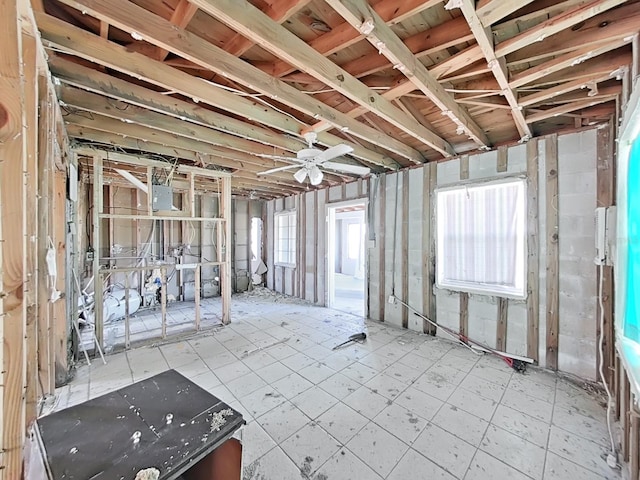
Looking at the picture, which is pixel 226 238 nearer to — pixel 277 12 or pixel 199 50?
pixel 199 50

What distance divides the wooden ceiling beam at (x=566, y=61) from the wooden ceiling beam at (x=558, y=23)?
36cm

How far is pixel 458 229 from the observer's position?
11.5 feet

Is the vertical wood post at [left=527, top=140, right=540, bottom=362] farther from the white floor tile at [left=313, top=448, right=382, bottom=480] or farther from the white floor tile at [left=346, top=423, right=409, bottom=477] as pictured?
the white floor tile at [left=313, top=448, right=382, bottom=480]

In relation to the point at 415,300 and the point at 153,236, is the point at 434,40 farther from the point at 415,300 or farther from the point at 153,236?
the point at 153,236

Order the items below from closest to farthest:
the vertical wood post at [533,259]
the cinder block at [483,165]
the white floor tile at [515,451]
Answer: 1. the white floor tile at [515,451]
2. the vertical wood post at [533,259]
3. the cinder block at [483,165]

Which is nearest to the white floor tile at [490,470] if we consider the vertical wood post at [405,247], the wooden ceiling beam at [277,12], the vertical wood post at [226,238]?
the vertical wood post at [405,247]

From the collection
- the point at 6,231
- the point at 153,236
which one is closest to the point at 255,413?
the point at 6,231

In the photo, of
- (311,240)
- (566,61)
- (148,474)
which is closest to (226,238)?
(311,240)

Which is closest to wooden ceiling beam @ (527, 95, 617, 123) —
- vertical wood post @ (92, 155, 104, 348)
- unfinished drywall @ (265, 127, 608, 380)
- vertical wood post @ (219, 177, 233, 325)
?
unfinished drywall @ (265, 127, 608, 380)

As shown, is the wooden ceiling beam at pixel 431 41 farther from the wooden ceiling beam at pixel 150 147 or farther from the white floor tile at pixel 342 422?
the white floor tile at pixel 342 422

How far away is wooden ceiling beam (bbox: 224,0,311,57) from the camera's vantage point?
4.44 ft

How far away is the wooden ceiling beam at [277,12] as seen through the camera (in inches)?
53.2

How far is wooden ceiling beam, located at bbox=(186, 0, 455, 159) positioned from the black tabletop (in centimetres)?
192

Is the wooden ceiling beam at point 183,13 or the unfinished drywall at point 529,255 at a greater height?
the wooden ceiling beam at point 183,13
